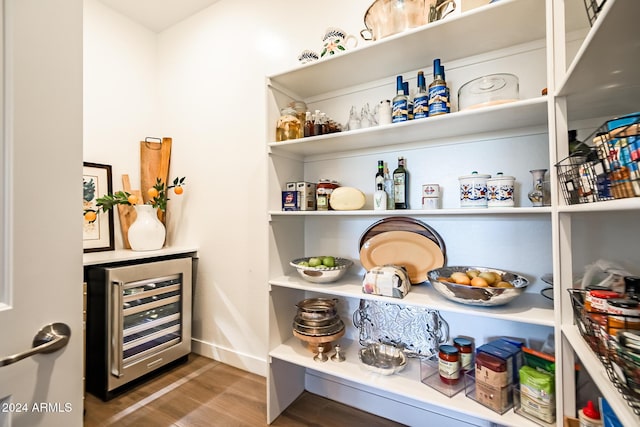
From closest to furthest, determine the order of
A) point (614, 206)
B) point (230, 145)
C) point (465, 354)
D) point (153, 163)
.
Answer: point (614, 206) → point (465, 354) → point (230, 145) → point (153, 163)

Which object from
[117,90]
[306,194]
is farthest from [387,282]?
[117,90]

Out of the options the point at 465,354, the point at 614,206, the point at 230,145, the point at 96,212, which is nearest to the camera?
the point at 614,206

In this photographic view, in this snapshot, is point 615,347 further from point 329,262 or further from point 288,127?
point 288,127

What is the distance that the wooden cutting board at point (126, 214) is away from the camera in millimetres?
2406

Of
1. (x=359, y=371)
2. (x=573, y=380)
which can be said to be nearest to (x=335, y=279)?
(x=359, y=371)

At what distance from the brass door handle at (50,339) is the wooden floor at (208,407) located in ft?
4.16

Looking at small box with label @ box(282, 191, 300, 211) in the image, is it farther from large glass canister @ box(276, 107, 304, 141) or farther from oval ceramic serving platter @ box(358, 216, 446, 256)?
oval ceramic serving platter @ box(358, 216, 446, 256)

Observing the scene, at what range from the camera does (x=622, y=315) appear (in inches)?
26.1

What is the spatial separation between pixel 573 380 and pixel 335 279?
99cm

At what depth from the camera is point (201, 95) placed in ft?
8.07

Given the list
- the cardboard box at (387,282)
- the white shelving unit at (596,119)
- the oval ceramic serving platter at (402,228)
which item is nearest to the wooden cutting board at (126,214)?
the oval ceramic serving platter at (402,228)

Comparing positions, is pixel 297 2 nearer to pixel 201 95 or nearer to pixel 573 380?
pixel 201 95

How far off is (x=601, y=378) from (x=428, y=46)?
4.40 feet

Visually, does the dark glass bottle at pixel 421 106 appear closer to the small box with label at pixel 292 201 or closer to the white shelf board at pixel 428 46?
the white shelf board at pixel 428 46
